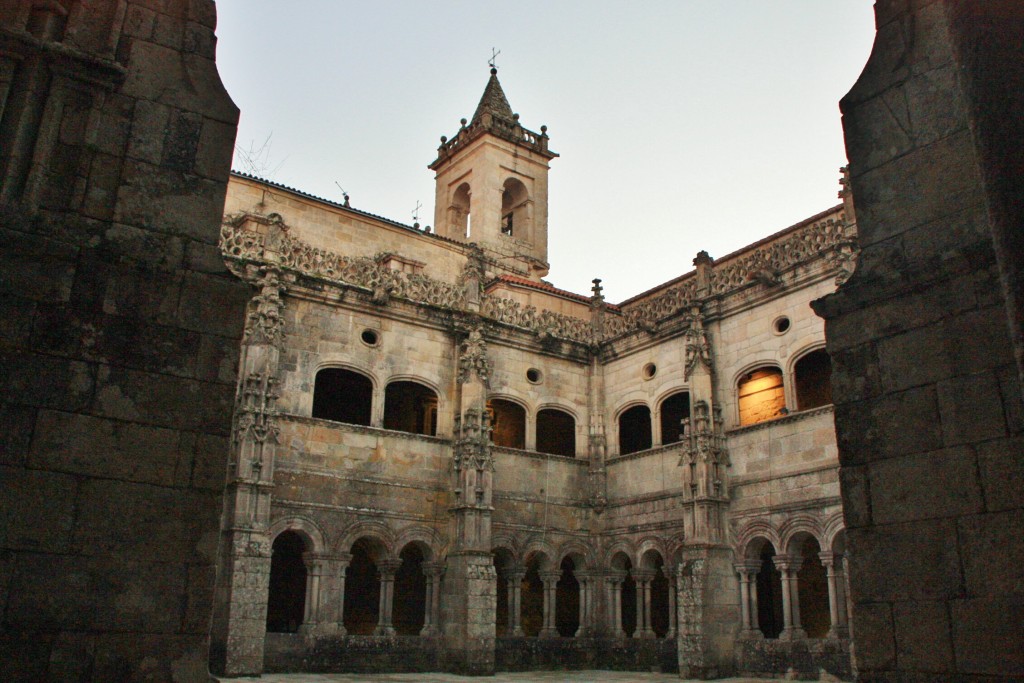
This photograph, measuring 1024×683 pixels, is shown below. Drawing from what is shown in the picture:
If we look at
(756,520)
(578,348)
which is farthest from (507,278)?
(756,520)

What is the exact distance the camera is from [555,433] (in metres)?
29.4

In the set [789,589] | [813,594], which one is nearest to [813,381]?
[813,594]

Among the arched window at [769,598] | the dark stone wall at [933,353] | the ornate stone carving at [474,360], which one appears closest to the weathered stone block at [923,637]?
the dark stone wall at [933,353]

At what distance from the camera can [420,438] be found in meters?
22.7

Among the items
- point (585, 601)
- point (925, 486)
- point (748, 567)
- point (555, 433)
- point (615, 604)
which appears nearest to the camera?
point (925, 486)

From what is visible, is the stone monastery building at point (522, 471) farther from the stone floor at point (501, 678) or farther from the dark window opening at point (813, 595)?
the stone floor at point (501, 678)

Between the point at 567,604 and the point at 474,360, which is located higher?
the point at 474,360

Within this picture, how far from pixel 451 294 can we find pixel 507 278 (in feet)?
20.7

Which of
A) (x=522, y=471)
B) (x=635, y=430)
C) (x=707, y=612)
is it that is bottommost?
(x=707, y=612)

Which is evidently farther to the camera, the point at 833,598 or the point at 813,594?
the point at 813,594

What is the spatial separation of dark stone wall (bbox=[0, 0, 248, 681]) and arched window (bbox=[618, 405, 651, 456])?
75.2ft

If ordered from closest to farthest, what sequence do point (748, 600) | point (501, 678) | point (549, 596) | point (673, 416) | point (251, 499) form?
1. point (251, 499)
2. point (501, 678)
3. point (748, 600)
4. point (549, 596)
5. point (673, 416)

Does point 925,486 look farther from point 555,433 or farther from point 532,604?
point 555,433

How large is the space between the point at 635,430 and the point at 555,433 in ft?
9.43
